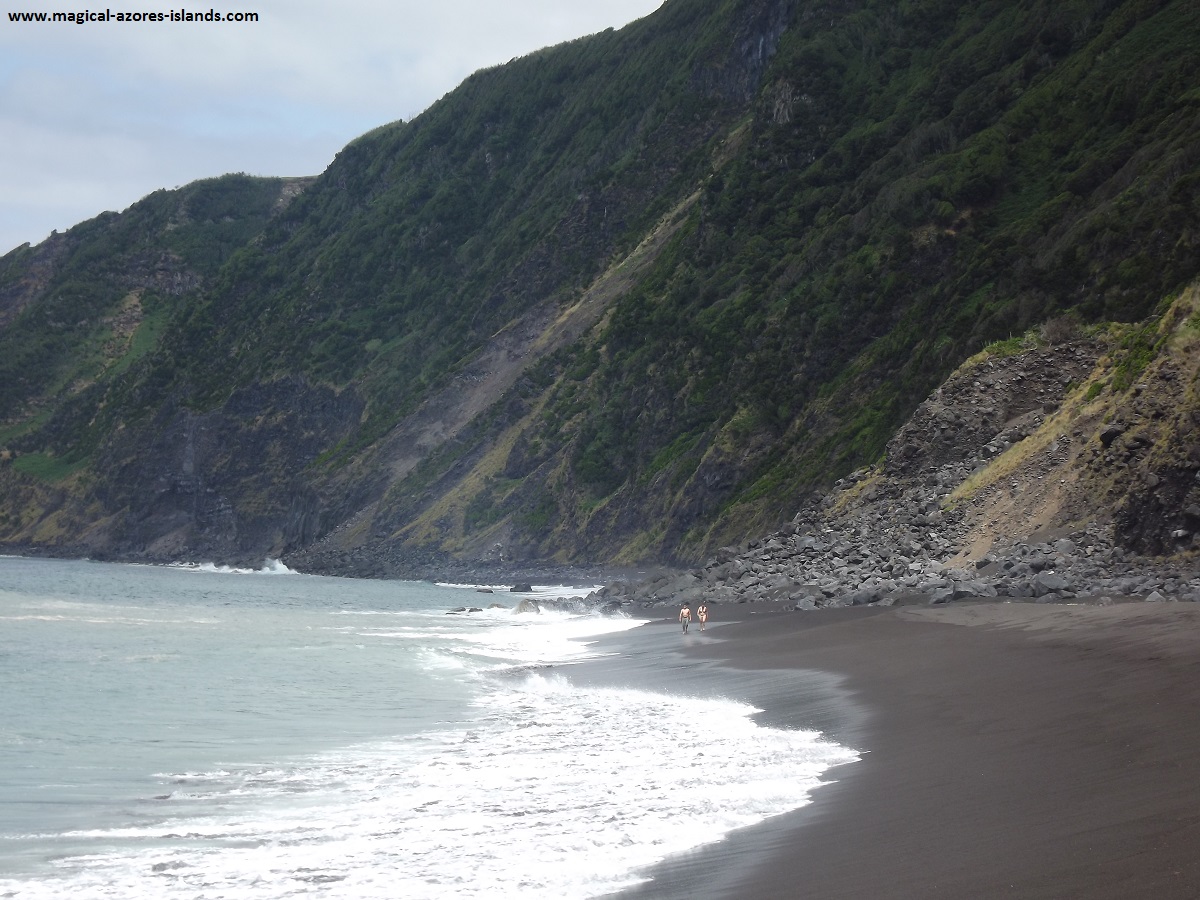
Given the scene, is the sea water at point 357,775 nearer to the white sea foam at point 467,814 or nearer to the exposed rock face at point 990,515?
the white sea foam at point 467,814

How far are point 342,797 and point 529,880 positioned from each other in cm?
366

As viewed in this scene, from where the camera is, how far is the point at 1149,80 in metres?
47.1

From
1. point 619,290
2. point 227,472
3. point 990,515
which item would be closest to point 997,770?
point 990,515

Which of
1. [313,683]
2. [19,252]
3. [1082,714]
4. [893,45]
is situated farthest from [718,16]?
[19,252]

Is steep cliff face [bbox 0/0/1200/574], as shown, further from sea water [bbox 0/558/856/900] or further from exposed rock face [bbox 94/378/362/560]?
sea water [bbox 0/558/856/900]

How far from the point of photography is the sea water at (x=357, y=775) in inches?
345

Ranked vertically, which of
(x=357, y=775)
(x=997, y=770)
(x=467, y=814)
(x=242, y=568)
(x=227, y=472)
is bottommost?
(x=242, y=568)

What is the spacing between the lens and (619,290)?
93750mm

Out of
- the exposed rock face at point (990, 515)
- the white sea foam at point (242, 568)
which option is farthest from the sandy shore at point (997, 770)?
the white sea foam at point (242, 568)

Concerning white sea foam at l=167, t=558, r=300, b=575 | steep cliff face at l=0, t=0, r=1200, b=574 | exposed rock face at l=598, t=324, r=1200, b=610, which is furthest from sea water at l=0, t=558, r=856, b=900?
white sea foam at l=167, t=558, r=300, b=575

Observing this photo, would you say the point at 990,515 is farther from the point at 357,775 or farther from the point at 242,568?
the point at 242,568

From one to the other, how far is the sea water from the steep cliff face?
11.2 meters

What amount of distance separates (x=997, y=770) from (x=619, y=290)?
280 ft

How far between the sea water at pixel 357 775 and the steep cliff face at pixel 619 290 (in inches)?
440
